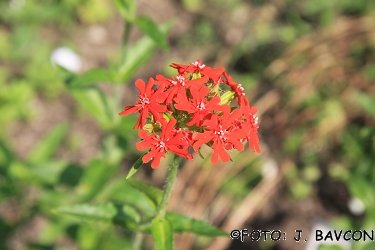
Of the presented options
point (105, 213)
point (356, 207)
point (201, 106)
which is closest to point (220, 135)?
point (201, 106)

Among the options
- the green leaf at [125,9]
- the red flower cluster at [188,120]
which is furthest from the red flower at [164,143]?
the green leaf at [125,9]

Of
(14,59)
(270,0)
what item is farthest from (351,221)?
(14,59)

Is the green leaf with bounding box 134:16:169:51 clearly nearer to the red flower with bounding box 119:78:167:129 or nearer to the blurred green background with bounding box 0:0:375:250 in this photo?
the blurred green background with bounding box 0:0:375:250

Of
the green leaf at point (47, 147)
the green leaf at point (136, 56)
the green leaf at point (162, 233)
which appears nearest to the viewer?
the green leaf at point (162, 233)

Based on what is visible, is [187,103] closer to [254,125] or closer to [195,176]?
[254,125]

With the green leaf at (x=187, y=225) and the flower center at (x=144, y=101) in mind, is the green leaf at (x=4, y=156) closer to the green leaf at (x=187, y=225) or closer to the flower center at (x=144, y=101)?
the green leaf at (x=187, y=225)

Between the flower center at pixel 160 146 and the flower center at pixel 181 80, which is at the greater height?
the flower center at pixel 181 80
